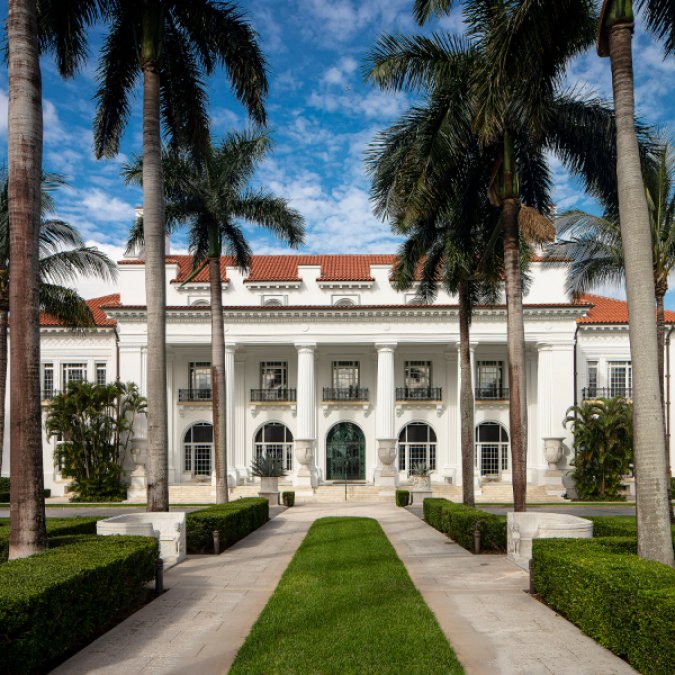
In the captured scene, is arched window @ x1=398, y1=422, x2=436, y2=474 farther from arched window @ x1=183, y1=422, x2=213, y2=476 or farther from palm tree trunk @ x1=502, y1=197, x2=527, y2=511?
palm tree trunk @ x1=502, y1=197, x2=527, y2=511

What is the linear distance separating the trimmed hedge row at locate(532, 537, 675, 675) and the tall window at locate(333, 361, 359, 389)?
1138 inches

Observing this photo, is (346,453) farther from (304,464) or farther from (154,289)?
(154,289)

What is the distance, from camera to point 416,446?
38.3 metres

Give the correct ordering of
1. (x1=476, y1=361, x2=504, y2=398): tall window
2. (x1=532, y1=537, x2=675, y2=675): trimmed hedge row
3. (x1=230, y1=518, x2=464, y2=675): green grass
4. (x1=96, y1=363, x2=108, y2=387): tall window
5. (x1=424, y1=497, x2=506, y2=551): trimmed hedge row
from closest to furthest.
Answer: (x1=532, y1=537, x2=675, y2=675): trimmed hedge row → (x1=230, y1=518, x2=464, y2=675): green grass → (x1=424, y1=497, x2=506, y2=551): trimmed hedge row → (x1=476, y1=361, x2=504, y2=398): tall window → (x1=96, y1=363, x2=108, y2=387): tall window

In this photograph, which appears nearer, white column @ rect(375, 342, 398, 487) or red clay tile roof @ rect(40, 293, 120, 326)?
white column @ rect(375, 342, 398, 487)

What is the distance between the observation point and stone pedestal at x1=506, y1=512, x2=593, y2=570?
39.6 ft

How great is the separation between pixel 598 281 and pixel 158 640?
60.0 feet

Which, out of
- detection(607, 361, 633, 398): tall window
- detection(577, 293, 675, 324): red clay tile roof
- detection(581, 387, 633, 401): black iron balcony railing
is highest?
detection(577, 293, 675, 324): red clay tile roof

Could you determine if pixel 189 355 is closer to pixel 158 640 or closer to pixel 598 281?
pixel 598 281

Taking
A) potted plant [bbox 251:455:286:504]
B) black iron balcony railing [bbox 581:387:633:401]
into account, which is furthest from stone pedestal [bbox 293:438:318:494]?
black iron balcony railing [bbox 581:387:633:401]

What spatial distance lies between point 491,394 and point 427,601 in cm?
2901

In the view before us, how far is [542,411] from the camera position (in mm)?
35625

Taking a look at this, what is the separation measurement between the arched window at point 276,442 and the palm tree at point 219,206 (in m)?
16.3

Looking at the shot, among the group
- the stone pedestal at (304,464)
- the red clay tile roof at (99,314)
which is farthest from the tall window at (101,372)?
the stone pedestal at (304,464)
